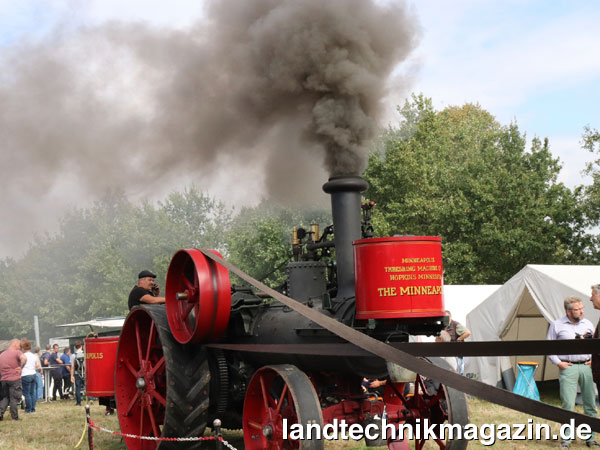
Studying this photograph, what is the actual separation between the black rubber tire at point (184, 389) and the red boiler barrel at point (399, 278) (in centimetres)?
181

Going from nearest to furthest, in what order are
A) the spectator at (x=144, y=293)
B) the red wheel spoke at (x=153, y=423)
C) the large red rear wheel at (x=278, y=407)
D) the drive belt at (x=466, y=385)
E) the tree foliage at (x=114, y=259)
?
1. the drive belt at (x=466, y=385)
2. the large red rear wheel at (x=278, y=407)
3. the red wheel spoke at (x=153, y=423)
4. the spectator at (x=144, y=293)
5. the tree foliage at (x=114, y=259)

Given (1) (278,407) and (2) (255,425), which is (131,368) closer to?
(2) (255,425)

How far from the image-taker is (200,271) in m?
4.82

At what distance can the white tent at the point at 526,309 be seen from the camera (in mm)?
9297

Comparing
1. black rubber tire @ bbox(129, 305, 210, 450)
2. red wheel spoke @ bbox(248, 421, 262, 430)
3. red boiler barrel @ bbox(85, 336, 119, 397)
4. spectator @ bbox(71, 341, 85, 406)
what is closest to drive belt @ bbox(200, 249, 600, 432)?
red wheel spoke @ bbox(248, 421, 262, 430)

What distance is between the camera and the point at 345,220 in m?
4.98

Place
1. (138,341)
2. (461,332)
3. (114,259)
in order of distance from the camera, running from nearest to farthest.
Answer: (138,341) → (461,332) → (114,259)

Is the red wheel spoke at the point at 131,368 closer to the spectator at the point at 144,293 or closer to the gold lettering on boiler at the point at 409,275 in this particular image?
the spectator at the point at 144,293

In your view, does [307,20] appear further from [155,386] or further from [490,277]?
[490,277]

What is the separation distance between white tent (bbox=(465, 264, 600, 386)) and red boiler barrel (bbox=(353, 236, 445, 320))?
5729 millimetres

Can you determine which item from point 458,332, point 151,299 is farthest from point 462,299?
point 151,299

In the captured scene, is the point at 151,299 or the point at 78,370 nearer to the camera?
the point at 151,299

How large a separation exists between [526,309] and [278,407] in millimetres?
7749

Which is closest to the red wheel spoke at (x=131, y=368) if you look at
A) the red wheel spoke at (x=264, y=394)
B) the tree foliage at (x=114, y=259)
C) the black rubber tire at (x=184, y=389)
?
the black rubber tire at (x=184, y=389)
